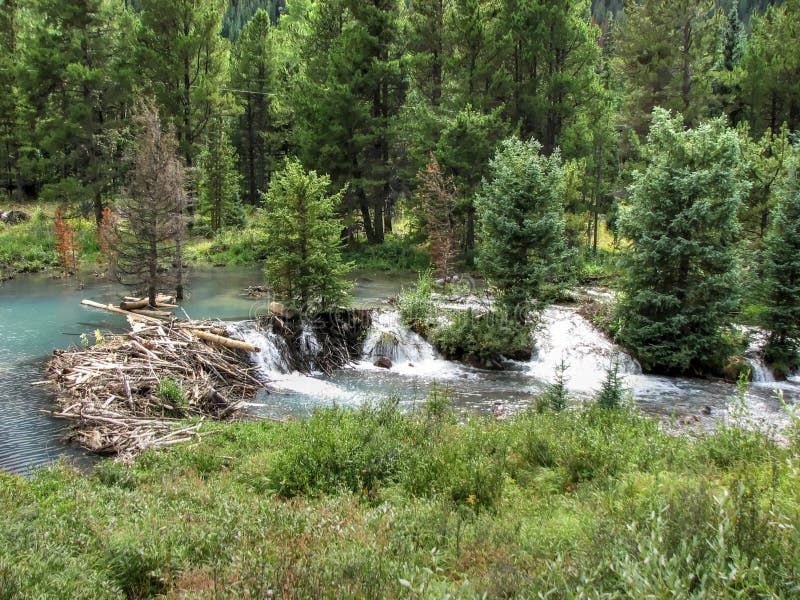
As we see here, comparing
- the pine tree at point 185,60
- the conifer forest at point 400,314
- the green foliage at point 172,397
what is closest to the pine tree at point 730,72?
the conifer forest at point 400,314

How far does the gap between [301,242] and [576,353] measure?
9.48 metres

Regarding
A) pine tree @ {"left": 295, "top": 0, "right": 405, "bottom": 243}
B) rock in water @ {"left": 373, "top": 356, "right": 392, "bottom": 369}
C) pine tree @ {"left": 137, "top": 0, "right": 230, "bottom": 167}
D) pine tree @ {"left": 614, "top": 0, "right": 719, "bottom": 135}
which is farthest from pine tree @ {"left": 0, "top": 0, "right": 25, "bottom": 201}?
pine tree @ {"left": 614, "top": 0, "right": 719, "bottom": 135}

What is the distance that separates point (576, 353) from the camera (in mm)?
18375

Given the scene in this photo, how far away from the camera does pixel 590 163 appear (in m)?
32.1

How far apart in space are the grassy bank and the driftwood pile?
1.95 m

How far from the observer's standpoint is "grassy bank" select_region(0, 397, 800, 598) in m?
3.89

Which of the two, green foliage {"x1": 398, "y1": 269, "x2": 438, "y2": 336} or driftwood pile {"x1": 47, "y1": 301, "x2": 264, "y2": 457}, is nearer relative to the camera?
driftwood pile {"x1": 47, "y1": 301, "x2": 264, "y2": 457}

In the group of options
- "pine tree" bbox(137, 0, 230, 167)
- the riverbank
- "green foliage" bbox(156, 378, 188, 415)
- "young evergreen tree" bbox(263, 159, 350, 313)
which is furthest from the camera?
"pine tree" bbox(137, 0, 230, 167)

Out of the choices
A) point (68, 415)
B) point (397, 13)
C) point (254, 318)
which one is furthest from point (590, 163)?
point (68, 415)

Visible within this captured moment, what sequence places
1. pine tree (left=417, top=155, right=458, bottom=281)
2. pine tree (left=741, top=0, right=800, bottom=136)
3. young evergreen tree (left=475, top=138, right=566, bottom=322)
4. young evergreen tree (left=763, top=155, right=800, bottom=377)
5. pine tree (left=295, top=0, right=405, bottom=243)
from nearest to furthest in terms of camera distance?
young evergreen tree (left=763, top=155, right=800, bottom=377)
young evergreen tree (left=475, top=138, right=566, bottom=322)
pine tree (left=417, top=155, right=458, bottom=281)
pine tree (left=295, top=0, right=405, bottom=243)
pine tree (left=741, top=0, right=800, bottom=136)

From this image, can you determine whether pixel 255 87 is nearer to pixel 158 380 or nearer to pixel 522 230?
pixel 522 230

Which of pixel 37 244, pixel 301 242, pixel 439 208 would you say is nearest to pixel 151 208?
pixel 301 242

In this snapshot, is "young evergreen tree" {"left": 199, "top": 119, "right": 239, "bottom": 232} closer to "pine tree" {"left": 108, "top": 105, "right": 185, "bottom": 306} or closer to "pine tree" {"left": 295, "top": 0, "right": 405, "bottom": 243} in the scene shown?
"pine tree" {"left": 295, "top": 0, "right": 405, "bottom": 243}

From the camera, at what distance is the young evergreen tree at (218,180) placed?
122 feet
